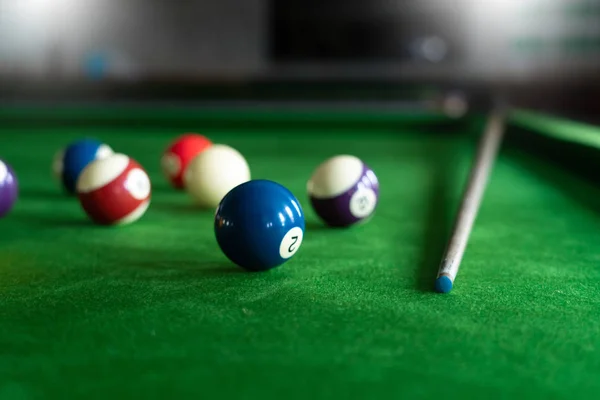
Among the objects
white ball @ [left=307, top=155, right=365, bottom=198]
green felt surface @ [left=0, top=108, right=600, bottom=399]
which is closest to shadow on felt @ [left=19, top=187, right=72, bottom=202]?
green felt surface @ [left=0, top=108, right=600, bottom=399]

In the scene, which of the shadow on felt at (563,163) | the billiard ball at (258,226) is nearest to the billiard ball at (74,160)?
the billiard ball at (258,226)

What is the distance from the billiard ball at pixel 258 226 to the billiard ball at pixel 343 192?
20.2 inches

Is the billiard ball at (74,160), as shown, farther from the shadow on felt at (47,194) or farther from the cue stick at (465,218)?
the cue stick at (465,218)

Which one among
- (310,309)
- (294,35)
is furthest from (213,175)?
(294,35)

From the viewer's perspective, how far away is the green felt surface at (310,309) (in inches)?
42.2

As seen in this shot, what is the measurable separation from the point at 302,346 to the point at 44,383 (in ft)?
1.44

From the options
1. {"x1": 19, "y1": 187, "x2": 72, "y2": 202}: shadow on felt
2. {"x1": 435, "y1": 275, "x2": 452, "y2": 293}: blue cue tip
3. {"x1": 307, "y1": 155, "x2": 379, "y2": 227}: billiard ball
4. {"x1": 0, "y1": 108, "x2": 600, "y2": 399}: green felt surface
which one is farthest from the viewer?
{"x1": 19, "y1": 187, "x2": 72, "y2": 202}: shadow on felt

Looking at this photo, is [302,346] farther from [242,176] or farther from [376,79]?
[376,79]

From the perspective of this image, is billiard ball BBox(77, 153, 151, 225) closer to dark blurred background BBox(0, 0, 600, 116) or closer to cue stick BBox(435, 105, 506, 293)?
cue stick BBox(435, 105, 506, 293)

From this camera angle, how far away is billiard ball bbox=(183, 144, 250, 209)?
2631 mm

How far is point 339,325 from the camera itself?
1.33m

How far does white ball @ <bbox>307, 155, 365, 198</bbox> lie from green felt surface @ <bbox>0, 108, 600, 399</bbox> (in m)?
0.14

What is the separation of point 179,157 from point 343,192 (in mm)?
1161

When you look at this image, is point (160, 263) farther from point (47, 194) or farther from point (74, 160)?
point (47, 194)
